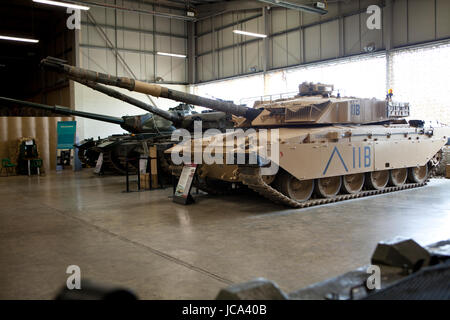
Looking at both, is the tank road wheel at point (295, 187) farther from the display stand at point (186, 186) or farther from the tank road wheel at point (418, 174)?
the tank road wheel at point (418, 174)

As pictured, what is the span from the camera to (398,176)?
1188 cm

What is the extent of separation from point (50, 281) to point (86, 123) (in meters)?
21.9

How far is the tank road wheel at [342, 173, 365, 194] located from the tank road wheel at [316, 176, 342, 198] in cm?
26

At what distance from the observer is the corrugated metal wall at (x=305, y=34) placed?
16672 millimetres

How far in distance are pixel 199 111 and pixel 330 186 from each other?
31.6 ft

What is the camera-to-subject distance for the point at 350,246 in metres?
5.99

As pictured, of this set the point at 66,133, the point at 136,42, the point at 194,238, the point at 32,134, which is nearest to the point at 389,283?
the point at 194,238

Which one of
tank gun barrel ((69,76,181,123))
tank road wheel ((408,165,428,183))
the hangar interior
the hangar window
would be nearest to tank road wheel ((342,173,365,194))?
the hangar interior

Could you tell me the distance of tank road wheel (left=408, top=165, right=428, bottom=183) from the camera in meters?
12.1

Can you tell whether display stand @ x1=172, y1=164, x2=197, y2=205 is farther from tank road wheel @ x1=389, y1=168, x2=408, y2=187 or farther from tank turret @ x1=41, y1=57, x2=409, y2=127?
tank road wheel @ x1=389, y1=168, x2=408, y2=187

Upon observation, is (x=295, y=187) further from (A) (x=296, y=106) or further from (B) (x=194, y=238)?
(B) (x=194, y=238)
